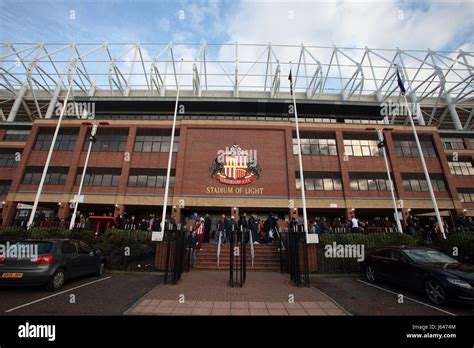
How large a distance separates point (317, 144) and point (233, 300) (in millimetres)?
24064

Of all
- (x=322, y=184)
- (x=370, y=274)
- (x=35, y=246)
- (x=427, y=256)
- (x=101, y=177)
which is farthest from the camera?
(x=101, y=177)

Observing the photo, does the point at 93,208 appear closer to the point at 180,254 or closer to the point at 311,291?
the point at 180,254

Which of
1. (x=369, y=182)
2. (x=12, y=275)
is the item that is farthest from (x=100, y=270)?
(x=369, y=182)

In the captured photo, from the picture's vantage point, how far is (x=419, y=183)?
2623 cm

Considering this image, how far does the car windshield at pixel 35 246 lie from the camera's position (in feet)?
22.8

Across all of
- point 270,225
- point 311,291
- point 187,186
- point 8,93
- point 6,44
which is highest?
point 6,44

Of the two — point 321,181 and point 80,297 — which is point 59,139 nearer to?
point 80,297

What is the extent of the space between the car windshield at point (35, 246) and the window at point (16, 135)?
3229 cm

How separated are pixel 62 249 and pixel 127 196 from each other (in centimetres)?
1830

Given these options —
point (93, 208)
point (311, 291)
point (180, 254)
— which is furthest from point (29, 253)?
point (93, 208)

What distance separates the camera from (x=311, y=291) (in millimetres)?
7887

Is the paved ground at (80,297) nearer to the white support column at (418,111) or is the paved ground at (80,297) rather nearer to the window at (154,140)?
the window at (154,140)
